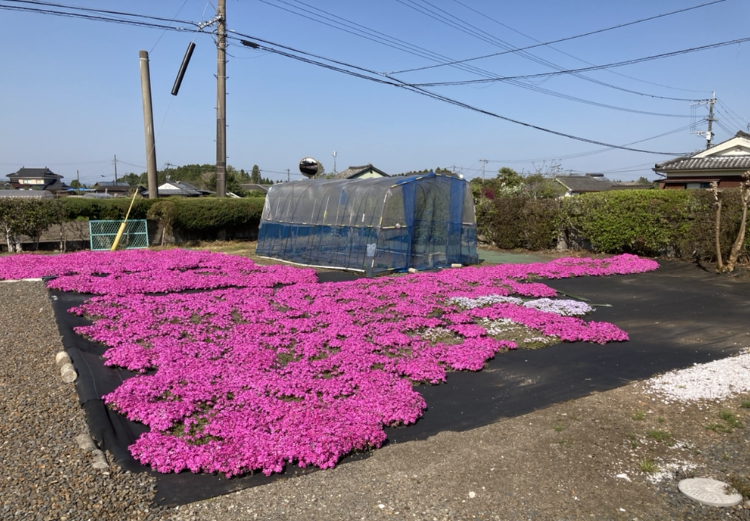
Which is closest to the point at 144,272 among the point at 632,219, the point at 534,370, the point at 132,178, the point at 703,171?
the point at 534,370

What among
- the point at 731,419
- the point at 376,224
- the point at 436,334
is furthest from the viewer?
the point at 376,224

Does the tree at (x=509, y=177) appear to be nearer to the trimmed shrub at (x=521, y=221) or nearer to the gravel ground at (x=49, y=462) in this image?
the trimmed shrub at (x=521, y=221)

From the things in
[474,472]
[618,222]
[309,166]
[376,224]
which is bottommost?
[474,472]

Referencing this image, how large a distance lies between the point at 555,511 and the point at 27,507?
3.62 meters

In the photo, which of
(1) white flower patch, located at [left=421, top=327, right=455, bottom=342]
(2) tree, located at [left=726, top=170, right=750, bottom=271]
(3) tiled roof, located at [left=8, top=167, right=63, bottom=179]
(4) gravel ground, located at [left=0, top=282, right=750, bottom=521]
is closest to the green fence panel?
(4) gravel ground, located at [left=0, top=282, right=750, bottom=521]

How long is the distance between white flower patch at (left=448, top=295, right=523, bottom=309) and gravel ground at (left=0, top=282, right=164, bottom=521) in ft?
22.2

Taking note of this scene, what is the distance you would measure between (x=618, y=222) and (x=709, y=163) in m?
11.9

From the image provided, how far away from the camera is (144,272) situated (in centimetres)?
1320

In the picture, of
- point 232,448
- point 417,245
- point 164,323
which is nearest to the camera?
point 232,448

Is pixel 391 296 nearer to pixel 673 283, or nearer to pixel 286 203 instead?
pixel 673 283

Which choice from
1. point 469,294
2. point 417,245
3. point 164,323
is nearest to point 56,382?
point 164,323

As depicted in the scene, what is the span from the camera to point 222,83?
20.4 m

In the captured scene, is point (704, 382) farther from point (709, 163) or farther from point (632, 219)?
point (709, 163)

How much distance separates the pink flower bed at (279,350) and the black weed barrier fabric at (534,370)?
0.48 ft
